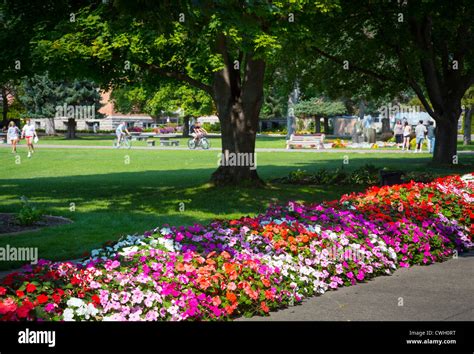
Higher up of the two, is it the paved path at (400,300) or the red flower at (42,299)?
the red flower at (42,299)

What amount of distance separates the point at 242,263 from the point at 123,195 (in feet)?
34.2

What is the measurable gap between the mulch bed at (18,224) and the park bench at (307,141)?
31.8m

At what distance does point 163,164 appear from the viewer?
2961cm

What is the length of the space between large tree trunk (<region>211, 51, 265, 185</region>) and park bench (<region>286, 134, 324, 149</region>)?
83.3 ft

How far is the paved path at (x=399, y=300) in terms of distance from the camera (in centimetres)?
671

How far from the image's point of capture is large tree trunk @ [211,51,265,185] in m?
18.2

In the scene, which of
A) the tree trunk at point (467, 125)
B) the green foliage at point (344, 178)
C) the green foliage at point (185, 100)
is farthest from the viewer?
the green foliage at point (185, 100)
